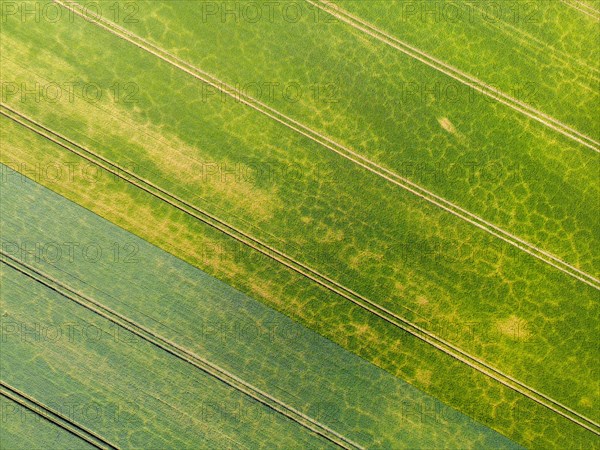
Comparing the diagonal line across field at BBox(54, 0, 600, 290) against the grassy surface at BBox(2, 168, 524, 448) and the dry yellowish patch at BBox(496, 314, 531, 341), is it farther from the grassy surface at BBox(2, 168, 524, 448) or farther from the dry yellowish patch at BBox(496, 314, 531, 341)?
the grassy surface at BBox(2, 168, 524, 448)

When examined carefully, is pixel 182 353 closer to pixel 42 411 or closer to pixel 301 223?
pixel 42 411

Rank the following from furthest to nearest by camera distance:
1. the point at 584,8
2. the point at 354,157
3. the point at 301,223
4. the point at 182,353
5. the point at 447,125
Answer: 1. the point at 584,8
2. the point at 447,125
3. the point at 354,157
4. the point at 301,223
5. the point at 182,353

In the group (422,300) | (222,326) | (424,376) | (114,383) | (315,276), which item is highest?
(422,300)

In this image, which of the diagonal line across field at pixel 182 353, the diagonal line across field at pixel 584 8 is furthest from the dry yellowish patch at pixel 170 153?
the diagonal line across field at pixel 584 8

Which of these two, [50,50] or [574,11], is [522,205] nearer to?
[574,11]

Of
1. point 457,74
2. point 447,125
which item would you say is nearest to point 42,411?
point 447,125

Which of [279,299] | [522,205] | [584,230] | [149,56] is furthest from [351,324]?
[149,56]
